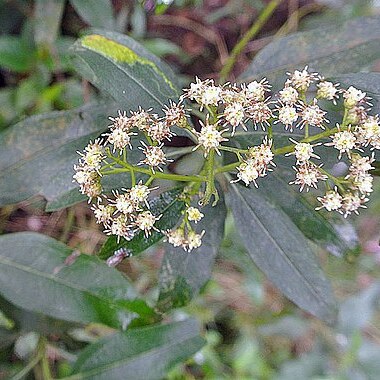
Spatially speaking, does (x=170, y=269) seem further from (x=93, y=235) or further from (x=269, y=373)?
(x=269, y=373)

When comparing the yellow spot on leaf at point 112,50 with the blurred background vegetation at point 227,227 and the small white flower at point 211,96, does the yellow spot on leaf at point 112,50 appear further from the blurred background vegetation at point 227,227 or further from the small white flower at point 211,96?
the blurred background vegetation at point 227,227

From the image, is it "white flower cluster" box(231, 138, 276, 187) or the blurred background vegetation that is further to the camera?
the blurred background vegetation

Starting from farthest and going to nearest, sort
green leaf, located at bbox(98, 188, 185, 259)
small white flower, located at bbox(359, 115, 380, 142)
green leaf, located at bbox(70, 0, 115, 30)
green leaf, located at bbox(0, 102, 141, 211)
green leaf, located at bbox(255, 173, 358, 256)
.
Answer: green leaf, located at bbox(70, 0, 115, 30), green leaf, located at bbox(0, 102, 141, 211), green leaf, located at bbox(255, 173, 358, 256), green leaf, located at bbox(98, 188, 185, 259), small white flower, located at bbox(359, 115, 380, 142)

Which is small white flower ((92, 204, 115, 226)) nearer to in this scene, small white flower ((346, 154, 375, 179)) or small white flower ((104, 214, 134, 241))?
small white flower ((104, 214, 134, 241))

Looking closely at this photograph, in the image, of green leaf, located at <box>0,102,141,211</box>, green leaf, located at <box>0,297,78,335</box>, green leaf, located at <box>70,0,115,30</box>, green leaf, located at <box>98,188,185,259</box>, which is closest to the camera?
green leaf, located at <box>98,188,185,259</box>

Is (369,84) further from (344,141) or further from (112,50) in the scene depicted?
(112,50)

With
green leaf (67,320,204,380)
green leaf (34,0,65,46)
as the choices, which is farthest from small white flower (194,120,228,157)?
green leaf (34,0,65,46)

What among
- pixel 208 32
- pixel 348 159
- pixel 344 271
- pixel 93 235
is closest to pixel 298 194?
pixel 348 159
